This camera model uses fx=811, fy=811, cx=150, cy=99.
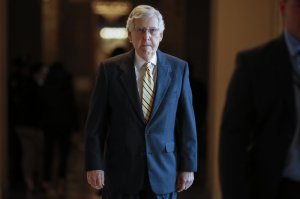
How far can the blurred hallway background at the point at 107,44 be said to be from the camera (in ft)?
31.5

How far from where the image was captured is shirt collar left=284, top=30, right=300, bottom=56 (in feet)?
11.2

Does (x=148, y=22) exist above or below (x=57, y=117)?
above

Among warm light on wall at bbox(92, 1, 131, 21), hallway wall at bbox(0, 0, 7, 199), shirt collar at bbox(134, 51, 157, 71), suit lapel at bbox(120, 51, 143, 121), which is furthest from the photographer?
warm light on wall at bbox(92, 1, 131, 21)

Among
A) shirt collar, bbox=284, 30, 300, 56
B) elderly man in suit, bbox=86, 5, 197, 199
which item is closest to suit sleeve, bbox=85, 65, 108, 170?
elderly man in suit, bbox=86, 5, 197, 199

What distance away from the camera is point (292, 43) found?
3.44m

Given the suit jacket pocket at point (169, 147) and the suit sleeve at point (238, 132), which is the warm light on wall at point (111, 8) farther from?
the suit sleeve at point (238, 132)

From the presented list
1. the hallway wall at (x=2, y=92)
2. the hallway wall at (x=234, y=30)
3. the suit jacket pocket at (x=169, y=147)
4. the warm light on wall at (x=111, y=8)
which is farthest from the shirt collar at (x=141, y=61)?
the warm light on wall at (x=111, y=8)

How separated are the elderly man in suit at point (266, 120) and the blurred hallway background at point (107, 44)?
570 cm

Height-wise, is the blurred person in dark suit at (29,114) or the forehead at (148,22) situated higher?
the forehead at (148,22)

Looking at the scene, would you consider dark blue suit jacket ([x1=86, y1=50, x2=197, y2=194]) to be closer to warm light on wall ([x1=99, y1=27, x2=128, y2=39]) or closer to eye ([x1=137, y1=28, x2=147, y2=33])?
eye ([x1=137, y1=28, x2=147, y2=33])

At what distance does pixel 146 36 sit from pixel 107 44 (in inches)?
601

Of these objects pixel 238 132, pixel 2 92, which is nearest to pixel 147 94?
pixel 238 132

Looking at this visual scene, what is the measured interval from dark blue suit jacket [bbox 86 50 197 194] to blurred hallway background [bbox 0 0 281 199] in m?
4.42

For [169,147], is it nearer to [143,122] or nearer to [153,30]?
[143,122]
